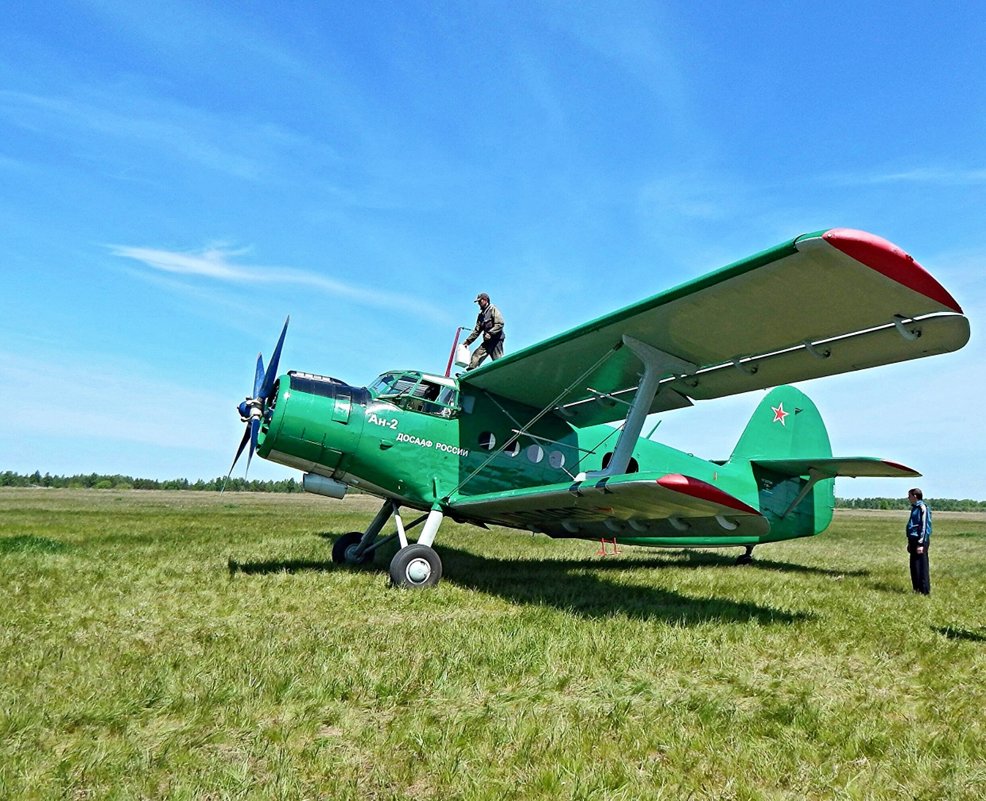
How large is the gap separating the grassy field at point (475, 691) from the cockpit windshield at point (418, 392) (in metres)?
2.56

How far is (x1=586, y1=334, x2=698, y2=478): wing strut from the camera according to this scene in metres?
8.07

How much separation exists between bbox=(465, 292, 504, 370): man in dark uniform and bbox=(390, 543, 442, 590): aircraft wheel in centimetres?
342

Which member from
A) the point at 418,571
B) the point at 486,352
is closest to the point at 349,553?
the point at 418,571

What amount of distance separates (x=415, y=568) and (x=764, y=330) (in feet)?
16.3

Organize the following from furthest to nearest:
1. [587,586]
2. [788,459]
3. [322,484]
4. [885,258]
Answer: [788,459] < [322,484] < [587,586] < [885,258]

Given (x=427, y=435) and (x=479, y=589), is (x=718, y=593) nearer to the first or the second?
(x=479, y=589)

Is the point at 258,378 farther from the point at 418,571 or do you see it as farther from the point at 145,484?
the point at 145,484

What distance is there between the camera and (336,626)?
5.94m

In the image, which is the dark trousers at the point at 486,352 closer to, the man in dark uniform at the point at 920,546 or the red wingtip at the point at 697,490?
the red wingtip at the point at 697,490

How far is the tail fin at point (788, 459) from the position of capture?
1218 cm

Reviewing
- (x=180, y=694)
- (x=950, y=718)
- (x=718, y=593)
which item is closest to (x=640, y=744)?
(x=950, y=718)

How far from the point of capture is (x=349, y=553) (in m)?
10.5

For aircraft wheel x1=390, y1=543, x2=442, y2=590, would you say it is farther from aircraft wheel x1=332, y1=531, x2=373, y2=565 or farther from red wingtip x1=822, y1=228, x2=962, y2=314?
red wingtip x1=822, y1=228, x2=962, y2=314

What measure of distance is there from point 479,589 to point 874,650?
4.38m
